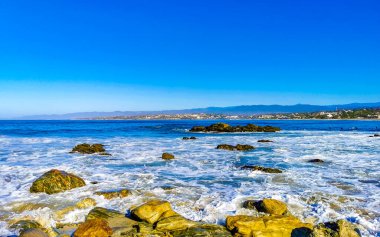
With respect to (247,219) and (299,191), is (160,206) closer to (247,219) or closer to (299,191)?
(247,219)

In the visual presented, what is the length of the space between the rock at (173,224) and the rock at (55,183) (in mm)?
6608

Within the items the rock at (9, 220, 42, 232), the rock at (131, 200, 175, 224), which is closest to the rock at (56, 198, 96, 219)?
the rock at (9, 220, 42, 232)

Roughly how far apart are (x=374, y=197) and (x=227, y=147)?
66.6ft

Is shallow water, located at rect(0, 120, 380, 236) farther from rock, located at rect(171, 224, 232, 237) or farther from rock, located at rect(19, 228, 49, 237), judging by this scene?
rock, located at rect(19, 228, 49, 237)

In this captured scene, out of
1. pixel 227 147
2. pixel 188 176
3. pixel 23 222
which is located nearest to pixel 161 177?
pixel 188 176

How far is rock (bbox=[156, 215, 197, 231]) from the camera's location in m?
9.08

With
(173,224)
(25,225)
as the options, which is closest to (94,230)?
(173,224)

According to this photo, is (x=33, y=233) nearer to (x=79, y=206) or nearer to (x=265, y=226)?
(x=79, y=206)

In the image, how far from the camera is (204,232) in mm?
8859

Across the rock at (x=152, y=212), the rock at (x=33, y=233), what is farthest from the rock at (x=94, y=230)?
the rock at (x=152, y=212)

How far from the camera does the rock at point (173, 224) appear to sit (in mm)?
9078

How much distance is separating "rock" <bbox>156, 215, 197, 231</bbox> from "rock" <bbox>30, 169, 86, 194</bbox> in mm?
6608

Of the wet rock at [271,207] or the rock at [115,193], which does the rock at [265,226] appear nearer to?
the wet rock at [271,207]

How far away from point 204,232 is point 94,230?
2.86 meters
